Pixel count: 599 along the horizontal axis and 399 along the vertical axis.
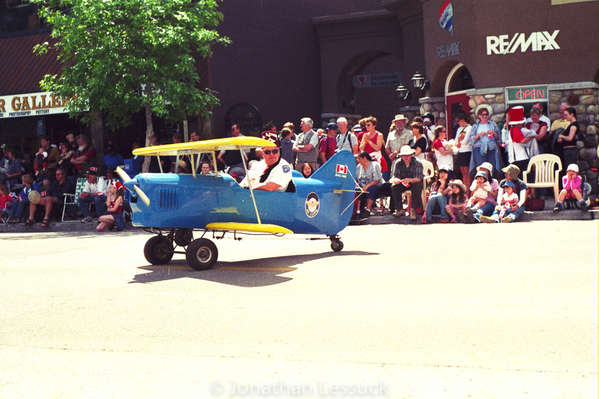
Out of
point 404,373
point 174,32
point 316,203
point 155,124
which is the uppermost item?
point 174,32

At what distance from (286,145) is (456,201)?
13.0 ft

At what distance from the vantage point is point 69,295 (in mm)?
8906

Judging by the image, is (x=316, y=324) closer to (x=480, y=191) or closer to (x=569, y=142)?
(x=480, y=191)

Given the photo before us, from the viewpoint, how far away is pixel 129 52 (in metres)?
19.7

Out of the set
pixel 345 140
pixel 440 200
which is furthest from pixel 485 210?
pixel 345 140

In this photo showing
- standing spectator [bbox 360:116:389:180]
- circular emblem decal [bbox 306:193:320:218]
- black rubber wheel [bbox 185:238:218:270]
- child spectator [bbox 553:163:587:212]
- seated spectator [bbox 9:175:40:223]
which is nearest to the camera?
black rubber wheel [bbox 185:238:218:270]

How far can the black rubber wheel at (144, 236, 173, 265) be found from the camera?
36.3ft

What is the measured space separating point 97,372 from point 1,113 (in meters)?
23.3

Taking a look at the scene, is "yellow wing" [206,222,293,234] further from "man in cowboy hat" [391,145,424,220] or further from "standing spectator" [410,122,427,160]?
"standing spectator" [410,122,427,160]

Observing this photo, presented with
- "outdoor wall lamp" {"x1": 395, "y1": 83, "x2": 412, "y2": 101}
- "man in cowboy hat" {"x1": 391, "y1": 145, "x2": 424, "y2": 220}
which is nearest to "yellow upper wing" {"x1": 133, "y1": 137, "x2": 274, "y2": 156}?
"man in cowboy hat" {"x1": 391, "y1": 145, "x2": 424, "y2": 220}

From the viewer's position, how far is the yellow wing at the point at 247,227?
32.9ft

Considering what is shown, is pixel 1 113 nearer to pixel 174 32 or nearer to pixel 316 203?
pixel 174 32

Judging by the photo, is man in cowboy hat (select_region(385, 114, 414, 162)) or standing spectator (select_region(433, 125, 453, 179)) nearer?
standing spectator (select_region(433, 125, 453, 179))

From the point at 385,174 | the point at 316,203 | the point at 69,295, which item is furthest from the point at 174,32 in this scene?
the point at 69,295
